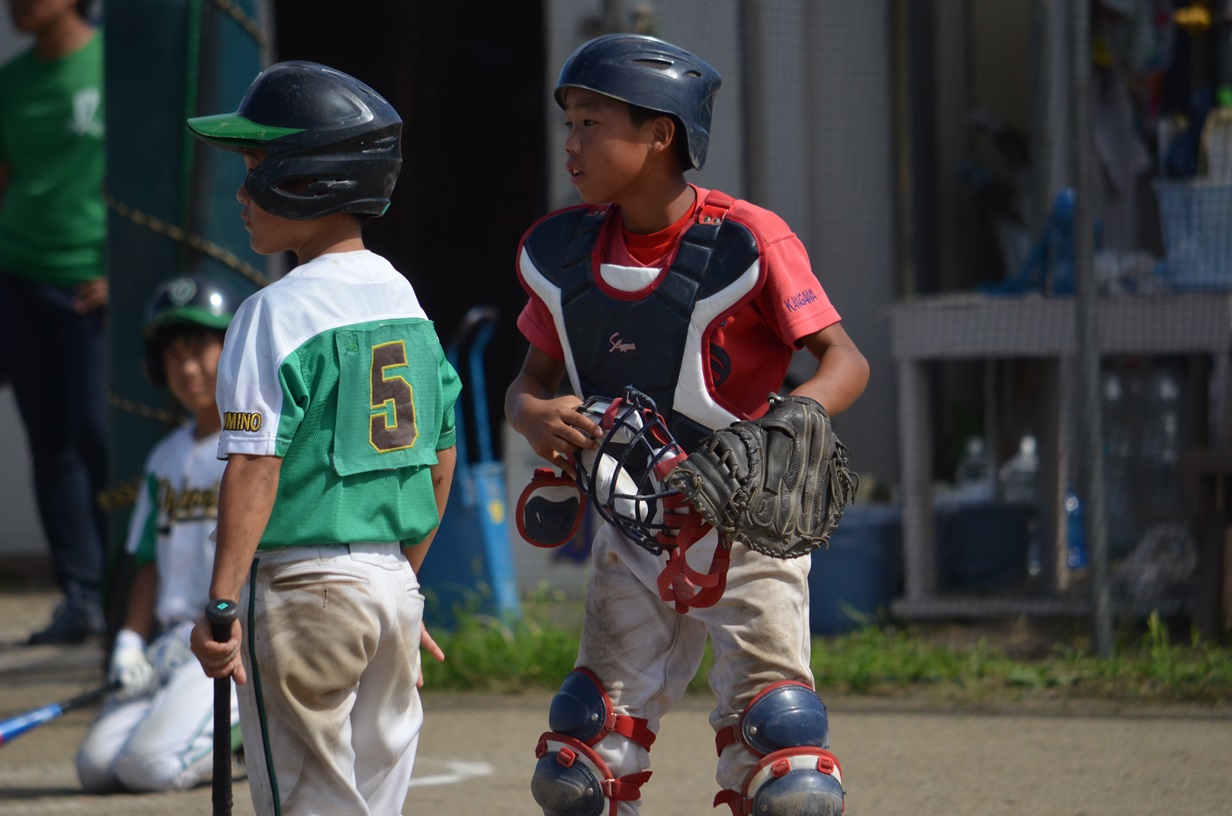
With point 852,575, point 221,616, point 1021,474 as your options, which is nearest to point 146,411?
point 852,575

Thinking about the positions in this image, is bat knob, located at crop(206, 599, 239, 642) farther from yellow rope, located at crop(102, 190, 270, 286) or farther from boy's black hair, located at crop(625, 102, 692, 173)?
yellow rope, located at crop(102, 190, 270, 286)

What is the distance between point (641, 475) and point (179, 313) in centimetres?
227

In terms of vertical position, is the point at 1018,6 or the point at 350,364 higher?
the point at 1018,6

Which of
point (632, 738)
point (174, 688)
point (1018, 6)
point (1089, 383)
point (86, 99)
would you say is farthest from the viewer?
point (1018, 6)

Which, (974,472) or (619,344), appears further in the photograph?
(974,472)

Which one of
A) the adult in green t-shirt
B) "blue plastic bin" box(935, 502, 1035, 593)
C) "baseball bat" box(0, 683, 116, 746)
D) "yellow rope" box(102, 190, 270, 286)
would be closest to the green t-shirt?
the adult in green t-shirt

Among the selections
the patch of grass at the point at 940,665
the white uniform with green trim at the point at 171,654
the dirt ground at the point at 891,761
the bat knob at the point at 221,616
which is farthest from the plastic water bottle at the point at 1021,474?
the bat knob at the point at 221,616

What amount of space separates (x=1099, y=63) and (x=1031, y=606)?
2659mm

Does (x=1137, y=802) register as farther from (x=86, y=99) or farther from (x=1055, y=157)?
(x=86, y=99)

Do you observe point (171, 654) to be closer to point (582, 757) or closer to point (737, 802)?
point (582, 757)

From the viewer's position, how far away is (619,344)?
3164mm

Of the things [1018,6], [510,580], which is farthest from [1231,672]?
[1018,6]

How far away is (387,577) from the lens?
2.87 meters

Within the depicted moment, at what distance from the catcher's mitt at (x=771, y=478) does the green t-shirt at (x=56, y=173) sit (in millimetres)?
4837
